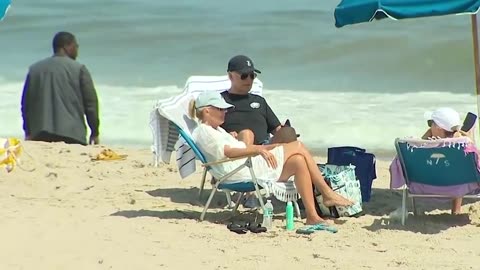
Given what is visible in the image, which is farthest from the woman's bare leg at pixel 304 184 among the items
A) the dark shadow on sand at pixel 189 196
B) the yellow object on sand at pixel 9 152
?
the yellow object on sand at pixel 9 152

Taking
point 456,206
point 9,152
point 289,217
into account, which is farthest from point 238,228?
point 9,152

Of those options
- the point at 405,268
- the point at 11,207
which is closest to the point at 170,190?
the point at 11,207

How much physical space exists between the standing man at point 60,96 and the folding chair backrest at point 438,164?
11.6ft

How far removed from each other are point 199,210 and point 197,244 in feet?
3.81

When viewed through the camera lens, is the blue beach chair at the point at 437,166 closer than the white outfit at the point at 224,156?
Yes

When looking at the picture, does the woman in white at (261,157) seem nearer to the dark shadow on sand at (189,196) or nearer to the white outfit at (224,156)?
the white outfit at (224,156)

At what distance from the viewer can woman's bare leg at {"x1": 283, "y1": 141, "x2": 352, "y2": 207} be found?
6047mm

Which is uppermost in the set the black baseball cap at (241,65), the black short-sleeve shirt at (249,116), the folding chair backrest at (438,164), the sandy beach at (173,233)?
the black baseball cap at (241,65)

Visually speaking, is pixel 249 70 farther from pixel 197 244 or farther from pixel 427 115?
pixel 197 244

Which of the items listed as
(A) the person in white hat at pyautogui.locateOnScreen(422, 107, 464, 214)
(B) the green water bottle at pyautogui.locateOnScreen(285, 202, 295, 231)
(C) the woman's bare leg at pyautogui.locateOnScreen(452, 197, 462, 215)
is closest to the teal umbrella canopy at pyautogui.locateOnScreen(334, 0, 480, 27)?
(A) the person in white hat at pyautogui.locateOnScreen(422, 107, 464, 214)

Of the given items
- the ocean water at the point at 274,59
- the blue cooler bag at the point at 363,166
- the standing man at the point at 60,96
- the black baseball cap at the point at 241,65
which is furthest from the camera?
the ocean water at the point at 274,59

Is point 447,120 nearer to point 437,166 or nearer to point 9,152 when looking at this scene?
point 437,166

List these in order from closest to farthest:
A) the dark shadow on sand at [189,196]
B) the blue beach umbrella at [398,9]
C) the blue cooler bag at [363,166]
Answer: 1. the blue beach umbrella at [398,9]
2. the blue cooler bag at [363,166]
3. the dark shadow on sand at [189,196]

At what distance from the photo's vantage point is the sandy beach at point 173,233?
200 inches
